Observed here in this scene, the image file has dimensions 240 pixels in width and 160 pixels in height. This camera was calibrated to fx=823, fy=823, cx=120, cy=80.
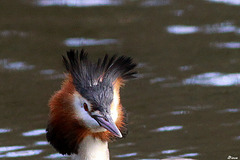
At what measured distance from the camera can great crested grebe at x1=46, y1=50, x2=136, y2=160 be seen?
8.47 meters

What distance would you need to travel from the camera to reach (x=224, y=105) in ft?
37.2

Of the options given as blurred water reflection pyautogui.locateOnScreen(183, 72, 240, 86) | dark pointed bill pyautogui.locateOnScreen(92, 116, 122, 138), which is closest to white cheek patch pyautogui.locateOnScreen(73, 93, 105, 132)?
dark pointed bill pyautogui.locateOnScreen(92, 116, 122, 138)

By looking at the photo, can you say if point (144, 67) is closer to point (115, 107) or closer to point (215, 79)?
point (215, 79)

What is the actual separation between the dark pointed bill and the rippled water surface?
1.98m

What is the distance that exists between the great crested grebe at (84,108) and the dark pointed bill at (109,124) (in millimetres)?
125

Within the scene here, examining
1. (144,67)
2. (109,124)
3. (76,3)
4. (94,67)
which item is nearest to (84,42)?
(144,67)

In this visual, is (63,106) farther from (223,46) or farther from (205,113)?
(223,46)

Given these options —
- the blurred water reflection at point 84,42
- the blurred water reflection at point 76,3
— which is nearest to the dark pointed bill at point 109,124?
the blurred water reflection at point 84,42

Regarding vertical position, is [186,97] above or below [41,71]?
below

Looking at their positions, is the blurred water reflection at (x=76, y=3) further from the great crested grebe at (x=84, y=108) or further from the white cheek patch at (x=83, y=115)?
the white cheek patch at (x=83, y=115)

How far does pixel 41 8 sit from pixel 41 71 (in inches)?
104

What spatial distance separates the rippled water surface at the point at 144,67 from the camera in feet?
34.5

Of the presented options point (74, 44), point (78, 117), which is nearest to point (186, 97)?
point (74, 44)

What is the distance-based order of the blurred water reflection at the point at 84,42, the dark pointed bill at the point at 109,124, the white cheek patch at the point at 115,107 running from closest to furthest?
1. the dark pointed bill at the point at 109,124
2. the white cheek patch at the point at 115,107
3. the blurred water reflection at the point at 84,42
